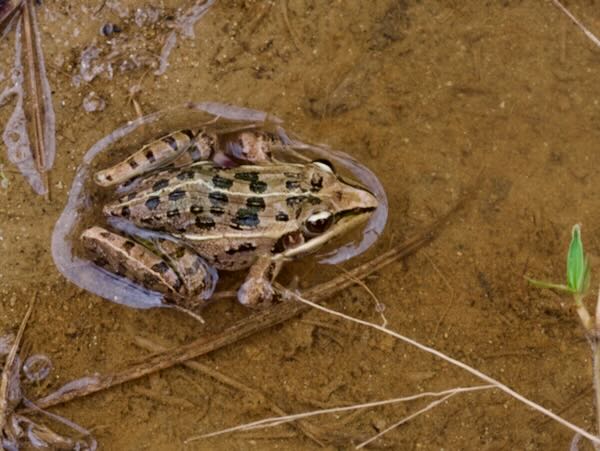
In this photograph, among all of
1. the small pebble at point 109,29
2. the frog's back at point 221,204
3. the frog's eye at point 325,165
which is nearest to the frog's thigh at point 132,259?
the frog's back at point 221,204

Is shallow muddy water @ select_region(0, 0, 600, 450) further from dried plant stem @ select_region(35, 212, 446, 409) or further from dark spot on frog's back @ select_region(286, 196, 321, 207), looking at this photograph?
dark spot on frog's back @ select_region(286, 196, 321, 207)

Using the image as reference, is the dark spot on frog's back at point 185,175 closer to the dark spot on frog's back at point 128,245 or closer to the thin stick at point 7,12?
the dark spot on frog's back at point 128,245

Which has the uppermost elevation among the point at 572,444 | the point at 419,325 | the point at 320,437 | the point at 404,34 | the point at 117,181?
the point at 404,34

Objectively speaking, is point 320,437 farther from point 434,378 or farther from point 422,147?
point 422,147

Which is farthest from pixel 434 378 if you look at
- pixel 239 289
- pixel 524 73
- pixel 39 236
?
pixel 39 236

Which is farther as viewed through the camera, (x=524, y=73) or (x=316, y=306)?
(x=524, y=73)

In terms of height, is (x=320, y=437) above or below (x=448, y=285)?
below
